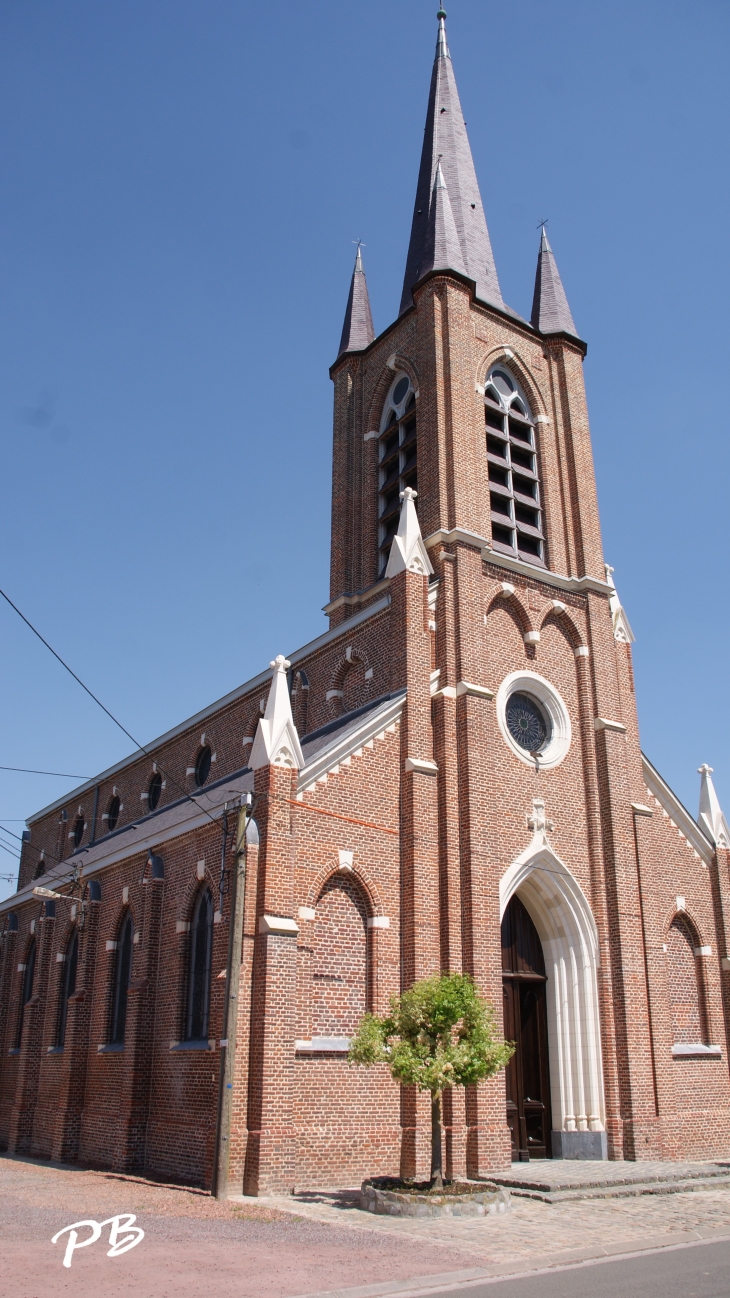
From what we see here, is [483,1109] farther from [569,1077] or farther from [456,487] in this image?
[456,487]

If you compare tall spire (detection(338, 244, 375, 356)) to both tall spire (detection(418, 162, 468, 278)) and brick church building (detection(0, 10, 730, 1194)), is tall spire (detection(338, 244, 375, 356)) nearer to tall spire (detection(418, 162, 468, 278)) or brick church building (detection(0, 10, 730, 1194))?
brick church building (detection(0, 10, 730, 1194))

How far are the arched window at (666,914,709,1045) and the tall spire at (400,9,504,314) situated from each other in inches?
684

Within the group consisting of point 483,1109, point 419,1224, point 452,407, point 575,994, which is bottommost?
point 419,1224

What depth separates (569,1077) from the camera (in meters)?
21.4

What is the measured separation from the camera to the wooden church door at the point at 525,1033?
21000mm

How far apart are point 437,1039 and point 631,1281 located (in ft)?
18.7

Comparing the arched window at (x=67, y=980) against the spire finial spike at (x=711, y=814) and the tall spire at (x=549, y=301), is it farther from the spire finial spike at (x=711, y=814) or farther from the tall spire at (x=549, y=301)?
the tall spire at (x=549, y=301)

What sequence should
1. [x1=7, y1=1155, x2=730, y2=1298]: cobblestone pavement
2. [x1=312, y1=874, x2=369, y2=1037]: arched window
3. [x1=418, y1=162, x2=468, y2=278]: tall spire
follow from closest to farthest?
[x1=7, y1=1155, x2=730, y2=1298]: cobblestone pavement → [x1=312, y1=874, x2=369, y2=1037]: arched window → [x1=418, y1=162, x2=468, y2=278]: tall spire

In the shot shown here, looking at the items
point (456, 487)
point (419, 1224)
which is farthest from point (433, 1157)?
point (456, 487)

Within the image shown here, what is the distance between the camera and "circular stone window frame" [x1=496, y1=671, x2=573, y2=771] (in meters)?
22.7

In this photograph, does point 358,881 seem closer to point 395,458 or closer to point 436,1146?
point 436,1146

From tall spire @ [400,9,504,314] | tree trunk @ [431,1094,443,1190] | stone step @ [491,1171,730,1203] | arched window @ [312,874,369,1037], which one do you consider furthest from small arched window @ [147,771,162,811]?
tree trunk @ [431,1094,443,1190]

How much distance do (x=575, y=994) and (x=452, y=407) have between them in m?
13.9

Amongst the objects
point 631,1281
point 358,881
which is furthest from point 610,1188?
point 631,1281
